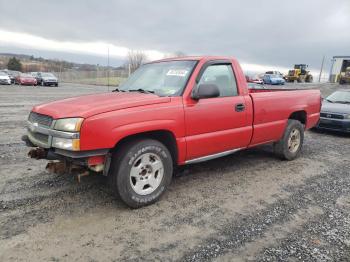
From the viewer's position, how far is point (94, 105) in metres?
3.69

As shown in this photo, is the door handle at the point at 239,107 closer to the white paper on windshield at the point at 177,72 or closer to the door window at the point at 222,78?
the door window at the point at 222,78

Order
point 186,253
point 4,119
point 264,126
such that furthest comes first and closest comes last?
point 4,119, point 264,126, point 186,253

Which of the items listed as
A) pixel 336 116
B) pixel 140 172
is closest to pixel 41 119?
pixel 140 172

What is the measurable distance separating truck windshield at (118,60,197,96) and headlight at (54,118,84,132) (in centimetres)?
128

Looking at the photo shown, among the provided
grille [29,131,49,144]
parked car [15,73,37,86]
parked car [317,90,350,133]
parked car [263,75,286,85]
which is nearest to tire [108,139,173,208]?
grille [29,131,49,144]

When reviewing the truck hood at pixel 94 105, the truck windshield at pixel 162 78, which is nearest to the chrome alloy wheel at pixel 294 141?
the truck windshield at pixel 162 78

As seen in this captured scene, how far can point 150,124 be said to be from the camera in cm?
383

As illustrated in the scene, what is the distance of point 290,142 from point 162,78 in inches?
122

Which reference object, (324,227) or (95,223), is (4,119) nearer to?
(95,223)

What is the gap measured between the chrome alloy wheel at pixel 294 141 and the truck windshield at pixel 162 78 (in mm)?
2823

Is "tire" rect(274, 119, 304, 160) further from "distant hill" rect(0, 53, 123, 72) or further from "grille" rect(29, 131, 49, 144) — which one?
"distant hill" rect(0, 53, 123, 72)

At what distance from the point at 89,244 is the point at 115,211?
29.2 inches

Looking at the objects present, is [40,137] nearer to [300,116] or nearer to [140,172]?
[140,172]

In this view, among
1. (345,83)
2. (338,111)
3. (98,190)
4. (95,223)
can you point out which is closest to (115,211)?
(95,223)
